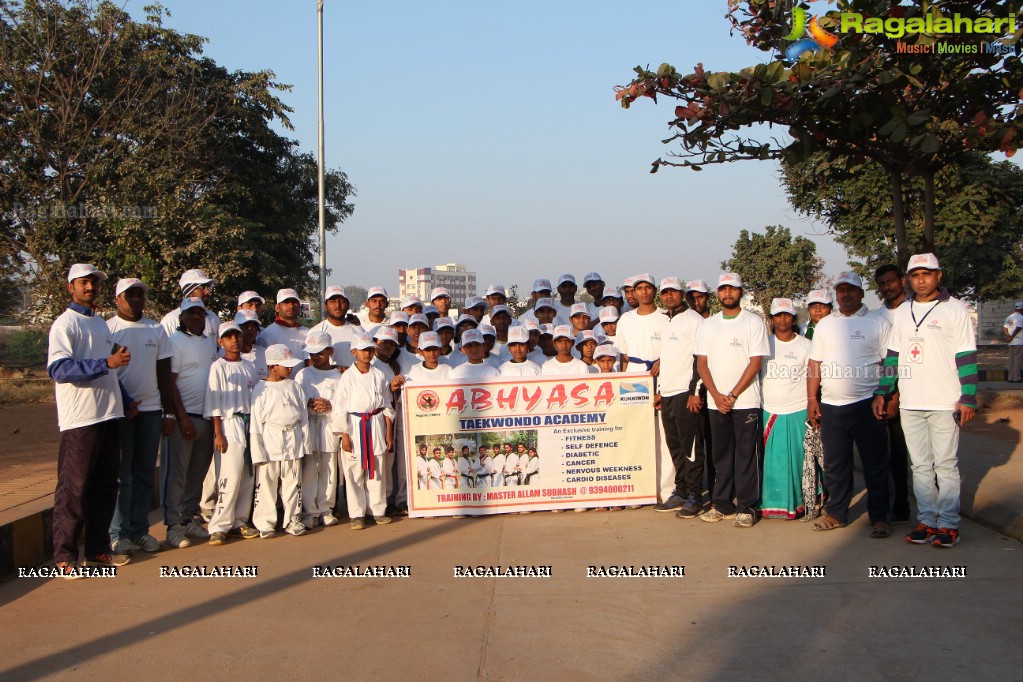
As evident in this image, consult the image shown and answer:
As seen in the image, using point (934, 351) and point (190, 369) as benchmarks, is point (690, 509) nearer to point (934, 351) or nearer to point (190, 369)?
point (934, 351)

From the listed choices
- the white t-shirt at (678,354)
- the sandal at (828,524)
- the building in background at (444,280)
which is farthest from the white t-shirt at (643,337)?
the building in background at (444,280)

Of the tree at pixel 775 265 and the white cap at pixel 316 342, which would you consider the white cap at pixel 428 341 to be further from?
the tree at pixel 775 265

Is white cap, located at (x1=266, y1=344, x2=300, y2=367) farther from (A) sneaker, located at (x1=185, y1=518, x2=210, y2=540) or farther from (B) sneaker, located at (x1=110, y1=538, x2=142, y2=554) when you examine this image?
(B) sneaker, located at (x1=110, y1=538, x2=142, y2=554)

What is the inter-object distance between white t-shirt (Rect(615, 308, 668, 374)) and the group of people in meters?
0.02

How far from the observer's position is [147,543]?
7.12 meters

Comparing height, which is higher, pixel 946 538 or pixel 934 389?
pixel 934 389

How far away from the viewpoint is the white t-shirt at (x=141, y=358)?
698 cm

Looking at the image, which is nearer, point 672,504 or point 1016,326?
point 672,504

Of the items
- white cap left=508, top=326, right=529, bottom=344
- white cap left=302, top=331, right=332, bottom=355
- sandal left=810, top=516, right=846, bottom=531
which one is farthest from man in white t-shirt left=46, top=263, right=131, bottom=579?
sandal left=810, top=516, right=846, bottom=531

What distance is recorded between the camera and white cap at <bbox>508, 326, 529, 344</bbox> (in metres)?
8.53

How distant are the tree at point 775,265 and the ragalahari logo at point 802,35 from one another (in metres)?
38.0

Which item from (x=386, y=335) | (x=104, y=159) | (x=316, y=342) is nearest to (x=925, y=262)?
(x=386, y=335)

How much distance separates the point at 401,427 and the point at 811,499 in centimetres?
379

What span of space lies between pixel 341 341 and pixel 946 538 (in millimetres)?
5712
